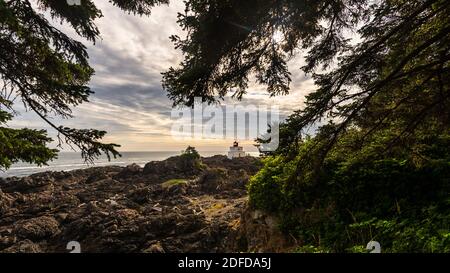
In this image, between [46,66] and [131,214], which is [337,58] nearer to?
[46,66]

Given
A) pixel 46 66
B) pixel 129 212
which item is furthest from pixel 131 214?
pixel 46 66

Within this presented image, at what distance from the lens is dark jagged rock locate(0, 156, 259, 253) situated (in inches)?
582

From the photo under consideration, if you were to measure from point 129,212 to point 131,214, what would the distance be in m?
0.31

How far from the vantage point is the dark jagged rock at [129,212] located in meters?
14.8

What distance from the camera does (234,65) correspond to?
5289mm

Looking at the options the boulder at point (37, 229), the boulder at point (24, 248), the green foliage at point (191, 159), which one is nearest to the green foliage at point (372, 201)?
the boulder at point (24, 248)

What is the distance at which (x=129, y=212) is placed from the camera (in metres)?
18.3

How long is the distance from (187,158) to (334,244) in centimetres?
2791

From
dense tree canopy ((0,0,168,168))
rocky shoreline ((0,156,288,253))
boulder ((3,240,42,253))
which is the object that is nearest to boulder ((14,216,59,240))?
rocky shoreline ((0,156,288,253))

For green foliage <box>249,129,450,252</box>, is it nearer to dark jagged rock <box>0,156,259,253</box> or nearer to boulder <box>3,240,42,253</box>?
dark jagged rock <box>0,156,259,253</box>

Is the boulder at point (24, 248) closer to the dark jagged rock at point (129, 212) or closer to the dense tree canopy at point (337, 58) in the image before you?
the dark jagged rock at point (129, 212)

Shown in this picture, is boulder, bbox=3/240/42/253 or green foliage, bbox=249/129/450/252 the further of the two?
boulder, bbox=3/240/42/253

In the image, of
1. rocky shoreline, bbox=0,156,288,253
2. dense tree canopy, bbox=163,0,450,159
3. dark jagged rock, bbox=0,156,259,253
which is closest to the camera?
dense tree canopy, bbox=163,0,450,159

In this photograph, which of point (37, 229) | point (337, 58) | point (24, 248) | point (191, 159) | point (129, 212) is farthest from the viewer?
point (191, 159)
